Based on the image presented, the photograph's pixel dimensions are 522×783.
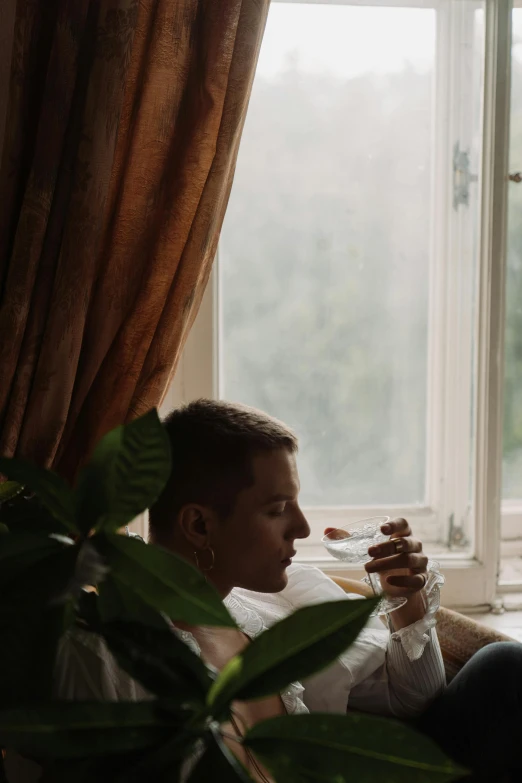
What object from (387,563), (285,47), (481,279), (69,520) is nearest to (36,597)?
(69,520)

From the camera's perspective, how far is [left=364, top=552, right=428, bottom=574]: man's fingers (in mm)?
1310

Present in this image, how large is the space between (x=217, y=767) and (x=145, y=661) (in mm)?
79

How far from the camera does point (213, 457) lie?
124 cm

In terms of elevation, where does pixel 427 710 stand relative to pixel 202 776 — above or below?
below

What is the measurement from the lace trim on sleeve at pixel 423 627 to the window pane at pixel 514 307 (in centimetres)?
79

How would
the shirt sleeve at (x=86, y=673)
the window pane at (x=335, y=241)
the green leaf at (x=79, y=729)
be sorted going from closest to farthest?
1. the green leaf at (x=79, y=729)
2. the shirt sleeve at (x=86, y=673)
3. the window pane at (x=335, y=241)

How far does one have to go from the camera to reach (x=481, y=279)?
1.91 meters

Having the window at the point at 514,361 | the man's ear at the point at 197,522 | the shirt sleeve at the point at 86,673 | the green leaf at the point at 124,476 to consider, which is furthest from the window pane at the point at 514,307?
the green leaf at the point at 124,476

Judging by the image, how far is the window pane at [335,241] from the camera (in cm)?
195

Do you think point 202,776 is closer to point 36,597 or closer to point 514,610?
point 36,597

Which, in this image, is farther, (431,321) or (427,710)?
(431,321)

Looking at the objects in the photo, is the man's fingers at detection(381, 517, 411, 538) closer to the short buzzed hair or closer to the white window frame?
the short buzzed hair

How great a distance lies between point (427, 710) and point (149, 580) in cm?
102

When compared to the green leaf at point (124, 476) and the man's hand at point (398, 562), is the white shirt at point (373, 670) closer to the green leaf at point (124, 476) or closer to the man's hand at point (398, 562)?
the man's hand at point (398, 562)
